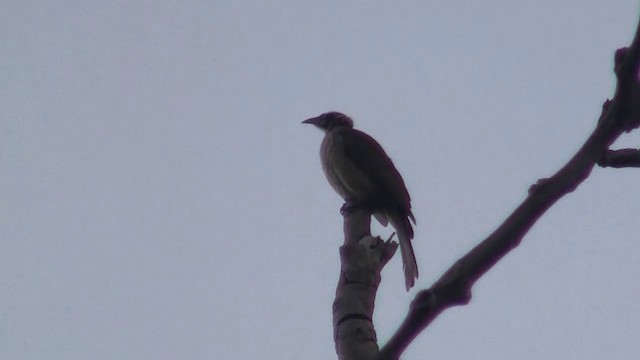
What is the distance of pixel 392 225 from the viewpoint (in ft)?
20.6

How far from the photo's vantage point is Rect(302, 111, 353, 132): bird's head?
27.2ft

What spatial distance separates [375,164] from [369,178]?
230 mm

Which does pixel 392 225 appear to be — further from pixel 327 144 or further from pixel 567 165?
pixel 567 165

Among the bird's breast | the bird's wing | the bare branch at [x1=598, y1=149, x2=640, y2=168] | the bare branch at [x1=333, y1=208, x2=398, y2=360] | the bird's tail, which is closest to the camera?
the bare branch at [x1=598, y1=149, x2=640, y2=168]

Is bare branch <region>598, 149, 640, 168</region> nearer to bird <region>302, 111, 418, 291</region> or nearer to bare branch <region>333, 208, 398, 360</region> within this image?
bare branch <region>333, 208, 398, 360</region>

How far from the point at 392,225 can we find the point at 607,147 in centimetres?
441

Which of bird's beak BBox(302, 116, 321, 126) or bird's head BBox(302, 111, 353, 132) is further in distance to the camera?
bird's beak BBox(302, 116, 321, 126)

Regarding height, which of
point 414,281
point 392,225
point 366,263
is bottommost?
point 366,263

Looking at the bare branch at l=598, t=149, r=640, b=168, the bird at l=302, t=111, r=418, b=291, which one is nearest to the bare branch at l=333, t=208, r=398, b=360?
the bare branch at l=598, t=149, r=640, b=168

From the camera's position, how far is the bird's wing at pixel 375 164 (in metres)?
6.48

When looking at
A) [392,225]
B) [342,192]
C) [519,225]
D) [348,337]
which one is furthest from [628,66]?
[342,192]

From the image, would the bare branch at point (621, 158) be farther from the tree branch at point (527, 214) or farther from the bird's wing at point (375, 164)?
the bird's wing at point (375, 164)

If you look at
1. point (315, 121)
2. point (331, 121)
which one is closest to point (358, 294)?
point (331, 121)

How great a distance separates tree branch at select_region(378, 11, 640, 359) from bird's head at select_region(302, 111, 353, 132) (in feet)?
20.6
